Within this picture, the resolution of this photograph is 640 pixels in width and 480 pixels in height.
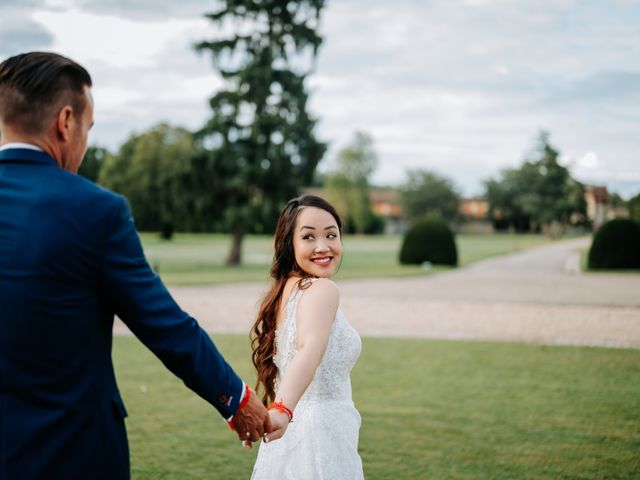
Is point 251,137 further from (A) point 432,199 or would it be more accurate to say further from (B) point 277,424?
(A) point 432,199

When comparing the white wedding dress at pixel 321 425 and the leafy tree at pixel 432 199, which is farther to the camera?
the leafy tree at pixel 432 199

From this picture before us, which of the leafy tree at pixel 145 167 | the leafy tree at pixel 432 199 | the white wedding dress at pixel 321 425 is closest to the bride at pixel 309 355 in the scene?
the white wedding dress at pixel 321 425

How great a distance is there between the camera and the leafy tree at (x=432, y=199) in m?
96.8

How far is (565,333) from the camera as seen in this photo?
35.3 ft

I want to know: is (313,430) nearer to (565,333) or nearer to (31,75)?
(31,75)

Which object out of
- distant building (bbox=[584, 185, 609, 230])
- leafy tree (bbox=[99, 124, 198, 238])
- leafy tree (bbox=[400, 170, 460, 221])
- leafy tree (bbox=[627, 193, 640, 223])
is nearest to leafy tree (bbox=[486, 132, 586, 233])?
distant building (bbox=[584, 185, 609, 230])

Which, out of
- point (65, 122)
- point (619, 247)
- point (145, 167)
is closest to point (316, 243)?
point (65, 122)

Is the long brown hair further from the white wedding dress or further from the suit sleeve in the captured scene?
the suit sleeve

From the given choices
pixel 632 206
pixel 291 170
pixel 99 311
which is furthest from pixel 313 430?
pixel 632 206

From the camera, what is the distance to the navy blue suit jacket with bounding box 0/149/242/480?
1.69m

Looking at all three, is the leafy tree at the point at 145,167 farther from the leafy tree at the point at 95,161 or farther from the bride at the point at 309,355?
the bride at the point at 309,355

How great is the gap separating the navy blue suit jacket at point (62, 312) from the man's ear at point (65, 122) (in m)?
0.09

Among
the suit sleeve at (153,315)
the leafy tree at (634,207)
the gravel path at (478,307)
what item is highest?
the leafy tree at (634,207)

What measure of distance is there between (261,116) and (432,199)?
72120 mm
